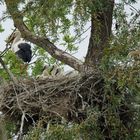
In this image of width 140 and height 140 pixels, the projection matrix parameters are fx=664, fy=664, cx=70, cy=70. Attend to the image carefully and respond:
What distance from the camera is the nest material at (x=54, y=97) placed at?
822 cm

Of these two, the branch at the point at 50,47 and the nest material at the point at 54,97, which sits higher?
the branch at the point at 50,47

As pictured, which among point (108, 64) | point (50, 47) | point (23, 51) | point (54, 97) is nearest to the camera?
point (108, 64)

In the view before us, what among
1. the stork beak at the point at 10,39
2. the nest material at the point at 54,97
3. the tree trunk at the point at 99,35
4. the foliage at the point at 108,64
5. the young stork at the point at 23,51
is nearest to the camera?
the foliage at the point at 108,64

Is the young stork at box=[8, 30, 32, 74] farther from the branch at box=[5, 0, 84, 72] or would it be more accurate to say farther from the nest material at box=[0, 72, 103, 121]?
the nest material at box=[0, 72, 103, 121]

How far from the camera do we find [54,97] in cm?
851

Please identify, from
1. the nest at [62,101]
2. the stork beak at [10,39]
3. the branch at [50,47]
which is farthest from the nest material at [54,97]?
the stork beak at [10,39]

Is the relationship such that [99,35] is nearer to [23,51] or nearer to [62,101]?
[62,101]

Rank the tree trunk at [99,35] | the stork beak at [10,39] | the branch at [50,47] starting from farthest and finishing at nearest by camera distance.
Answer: the stork beak at [10,39] < the branch at [50,47] < the tree trunk at [99,35]

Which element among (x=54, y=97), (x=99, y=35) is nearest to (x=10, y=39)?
(x=99, y=35)

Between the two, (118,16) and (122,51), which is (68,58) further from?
(122,51)

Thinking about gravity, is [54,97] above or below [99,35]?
below

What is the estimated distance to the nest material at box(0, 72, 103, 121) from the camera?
27.0ft

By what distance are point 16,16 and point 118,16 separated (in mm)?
1309

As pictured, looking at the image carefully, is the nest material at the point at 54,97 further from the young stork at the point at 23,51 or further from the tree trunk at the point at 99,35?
the young stork at the point at 23,51
